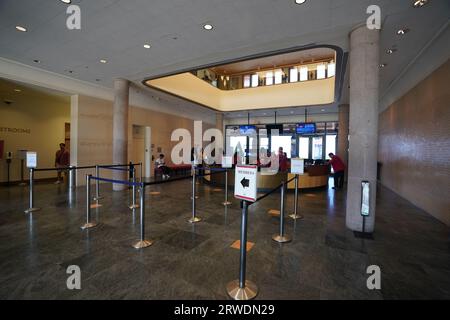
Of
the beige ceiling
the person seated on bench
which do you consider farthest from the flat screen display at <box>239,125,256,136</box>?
the person seated on bench

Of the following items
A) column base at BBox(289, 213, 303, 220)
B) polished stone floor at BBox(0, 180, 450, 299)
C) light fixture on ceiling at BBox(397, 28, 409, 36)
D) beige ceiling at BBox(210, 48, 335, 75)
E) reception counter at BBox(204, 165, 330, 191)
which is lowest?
polished stone floor at BBox(0, 180, 450, 299)

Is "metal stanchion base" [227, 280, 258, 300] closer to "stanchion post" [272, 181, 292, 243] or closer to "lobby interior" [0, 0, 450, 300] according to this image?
"lobby interior" [0, 0, 450, 300]

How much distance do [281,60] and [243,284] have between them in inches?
426

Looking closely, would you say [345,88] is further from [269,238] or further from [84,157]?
[84,157]

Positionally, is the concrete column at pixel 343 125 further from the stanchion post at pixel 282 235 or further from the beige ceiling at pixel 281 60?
the stanchion post at pixel 282 235

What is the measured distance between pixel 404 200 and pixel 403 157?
1.36 metres

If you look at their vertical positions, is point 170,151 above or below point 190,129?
below

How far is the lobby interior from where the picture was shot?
2.40m

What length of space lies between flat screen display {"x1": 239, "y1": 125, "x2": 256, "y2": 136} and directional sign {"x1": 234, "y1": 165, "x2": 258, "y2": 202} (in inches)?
504

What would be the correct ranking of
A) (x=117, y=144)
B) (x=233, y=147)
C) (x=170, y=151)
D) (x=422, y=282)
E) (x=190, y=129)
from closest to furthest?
1. (x=422, y=282)
2. (x=117, y=144)
3. (x=170, y=151)
4. (x=190, y=129)
5. (x=233, y=147)

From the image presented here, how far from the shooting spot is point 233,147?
16.2 meters

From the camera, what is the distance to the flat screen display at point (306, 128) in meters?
12.8

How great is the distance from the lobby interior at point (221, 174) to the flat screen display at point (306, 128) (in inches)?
142
